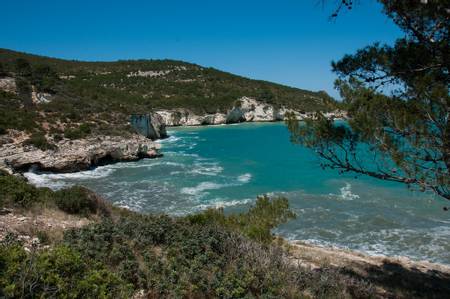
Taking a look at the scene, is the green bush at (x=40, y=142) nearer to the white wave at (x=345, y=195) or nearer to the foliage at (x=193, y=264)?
the white wave at (x=345, y=195)

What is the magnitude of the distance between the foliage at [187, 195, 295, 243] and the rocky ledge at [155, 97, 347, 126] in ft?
231

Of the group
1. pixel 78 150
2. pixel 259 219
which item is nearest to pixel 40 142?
pixel 78 150

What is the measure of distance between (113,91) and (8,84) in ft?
125

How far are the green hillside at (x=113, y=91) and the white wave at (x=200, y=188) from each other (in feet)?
35.4

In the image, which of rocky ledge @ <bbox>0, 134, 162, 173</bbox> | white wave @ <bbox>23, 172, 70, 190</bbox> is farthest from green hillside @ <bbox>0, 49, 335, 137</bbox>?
white wave @ <bbox>23, 172, 70, 190</bbox>


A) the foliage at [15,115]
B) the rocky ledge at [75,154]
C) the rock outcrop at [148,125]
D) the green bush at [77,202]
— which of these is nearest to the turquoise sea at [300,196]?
the rocky ledge at [75,154]

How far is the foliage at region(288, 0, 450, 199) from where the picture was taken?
6.69 m

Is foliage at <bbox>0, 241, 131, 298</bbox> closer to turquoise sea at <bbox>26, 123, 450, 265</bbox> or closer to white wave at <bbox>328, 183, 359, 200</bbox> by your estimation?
turquoise sea at <bbox>26, 123, 450, 265</bbox>

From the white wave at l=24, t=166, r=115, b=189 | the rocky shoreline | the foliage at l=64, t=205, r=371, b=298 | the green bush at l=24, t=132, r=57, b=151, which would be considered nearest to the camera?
the foliage at l=64, t=205, r=371, b=298

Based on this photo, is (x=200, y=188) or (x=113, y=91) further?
(x=113, y=91)

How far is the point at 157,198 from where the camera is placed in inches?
931

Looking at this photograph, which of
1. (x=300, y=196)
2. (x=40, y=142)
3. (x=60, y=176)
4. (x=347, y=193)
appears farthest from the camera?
(x=40, y=142)

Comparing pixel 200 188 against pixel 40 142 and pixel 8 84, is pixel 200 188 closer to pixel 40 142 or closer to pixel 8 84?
pixel 40 142

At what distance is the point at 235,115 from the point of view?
3752 inches
